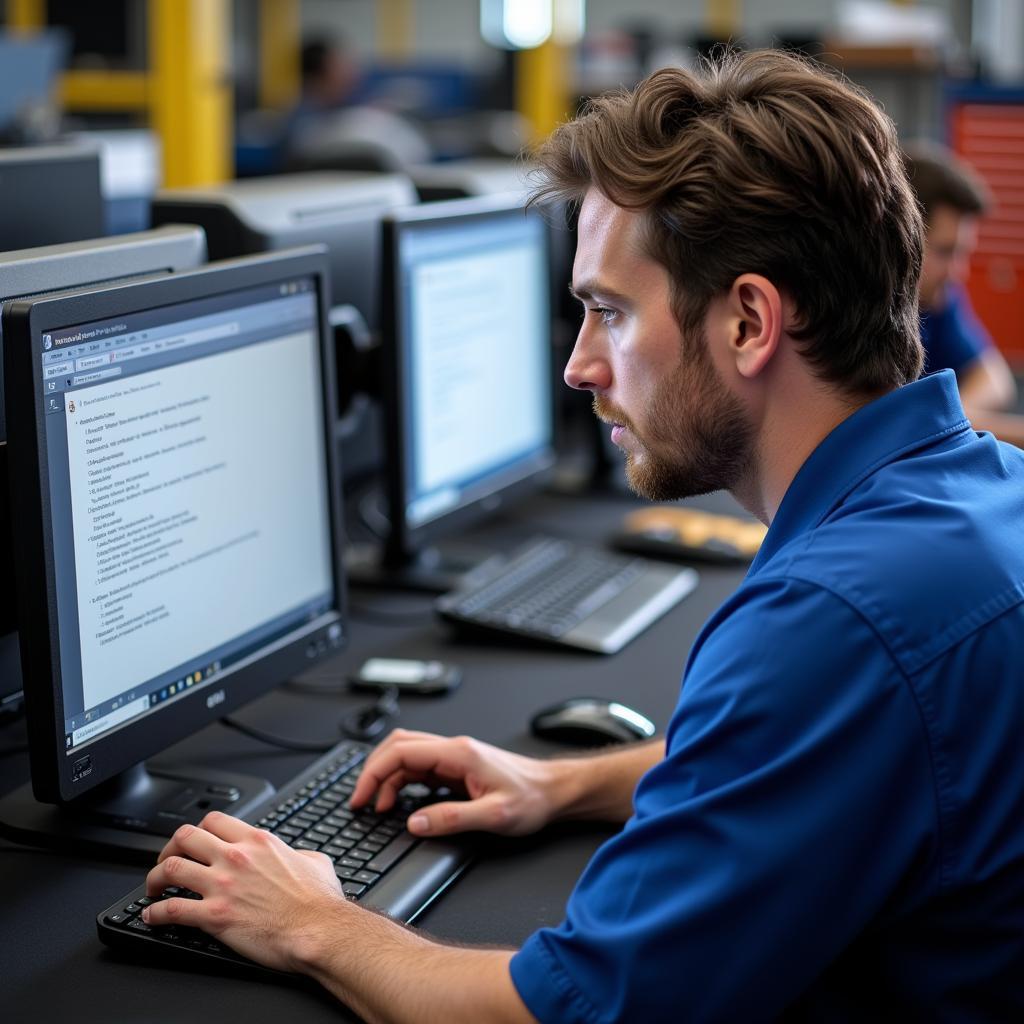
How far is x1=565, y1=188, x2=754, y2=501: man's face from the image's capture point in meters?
1.03

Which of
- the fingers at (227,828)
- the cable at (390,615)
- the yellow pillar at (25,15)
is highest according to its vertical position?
the yellow pillar at (25,15)

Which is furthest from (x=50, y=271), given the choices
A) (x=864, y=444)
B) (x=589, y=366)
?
(x=864, y=444)

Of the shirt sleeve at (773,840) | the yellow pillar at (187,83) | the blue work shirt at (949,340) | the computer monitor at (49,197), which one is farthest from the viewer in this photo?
the yellow pillar at (187,83)

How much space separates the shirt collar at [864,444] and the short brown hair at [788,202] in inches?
1.4

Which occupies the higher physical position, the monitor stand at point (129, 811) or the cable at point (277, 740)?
the monitor stand at point (129, 811)

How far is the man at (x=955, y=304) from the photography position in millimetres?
2840

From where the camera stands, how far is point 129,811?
122cm

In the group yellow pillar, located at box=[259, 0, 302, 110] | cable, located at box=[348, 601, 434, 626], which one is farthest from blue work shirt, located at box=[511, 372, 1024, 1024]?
yellow pillar, located at box=[259, 0, 302, 110]

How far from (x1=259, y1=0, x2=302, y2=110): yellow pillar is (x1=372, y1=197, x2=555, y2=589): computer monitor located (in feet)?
32.1

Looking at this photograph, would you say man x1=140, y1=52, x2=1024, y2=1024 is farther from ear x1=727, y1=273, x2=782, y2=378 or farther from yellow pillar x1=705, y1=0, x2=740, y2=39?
yellow pillar x1=705, y1=0, x2=740, y2=39

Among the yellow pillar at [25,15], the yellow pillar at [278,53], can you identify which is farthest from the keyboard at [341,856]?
the yellow pillar at [278,53]

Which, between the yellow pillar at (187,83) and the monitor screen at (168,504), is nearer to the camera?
the monitor screen at (168,504)

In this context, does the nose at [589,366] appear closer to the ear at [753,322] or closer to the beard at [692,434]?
the beard at [692,434]

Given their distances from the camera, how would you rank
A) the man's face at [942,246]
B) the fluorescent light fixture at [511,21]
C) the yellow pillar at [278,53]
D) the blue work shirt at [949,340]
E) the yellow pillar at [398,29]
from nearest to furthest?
1. the man's face at [942,246]
2. the blue work shirt at [949,340]
3. the fluorescent light fixture at [511,21]
4. the yellow pillar at [278,53]
5. the yellow pillar at [398,29]
